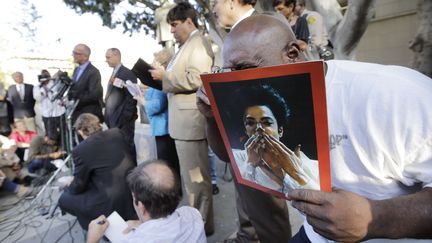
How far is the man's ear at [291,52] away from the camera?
108 cm

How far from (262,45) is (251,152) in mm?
354

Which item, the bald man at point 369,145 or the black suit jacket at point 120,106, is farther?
the black suit jacket at point 120,106

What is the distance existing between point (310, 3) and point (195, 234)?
3.96m

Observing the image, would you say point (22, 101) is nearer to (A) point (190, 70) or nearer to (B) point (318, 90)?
(A) point (190, 70)

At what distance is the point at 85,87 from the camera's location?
4.67 meters

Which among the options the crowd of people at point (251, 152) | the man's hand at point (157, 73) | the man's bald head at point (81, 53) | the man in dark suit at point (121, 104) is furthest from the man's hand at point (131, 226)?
the man's bald head at point (81, 53)

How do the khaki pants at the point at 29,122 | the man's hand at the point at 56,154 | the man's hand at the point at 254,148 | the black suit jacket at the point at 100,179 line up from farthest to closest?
the khaki pants at the point at 29,122, the man's hand at the point at 56,154, the black suit jacket at the point at 100,179, the man's hand at the point at 254,148

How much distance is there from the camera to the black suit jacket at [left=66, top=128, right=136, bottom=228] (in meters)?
2.86

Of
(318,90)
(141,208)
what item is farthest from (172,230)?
(318,90)

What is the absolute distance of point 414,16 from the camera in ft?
29.0

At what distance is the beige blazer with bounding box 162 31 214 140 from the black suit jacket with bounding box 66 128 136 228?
69 cm

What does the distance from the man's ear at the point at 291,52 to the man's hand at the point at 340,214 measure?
0.48 metres

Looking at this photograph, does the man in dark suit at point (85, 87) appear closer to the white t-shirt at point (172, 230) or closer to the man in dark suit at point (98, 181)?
the man in dark suit at point (98, 181)

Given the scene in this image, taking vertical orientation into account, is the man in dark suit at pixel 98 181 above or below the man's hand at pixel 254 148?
below
